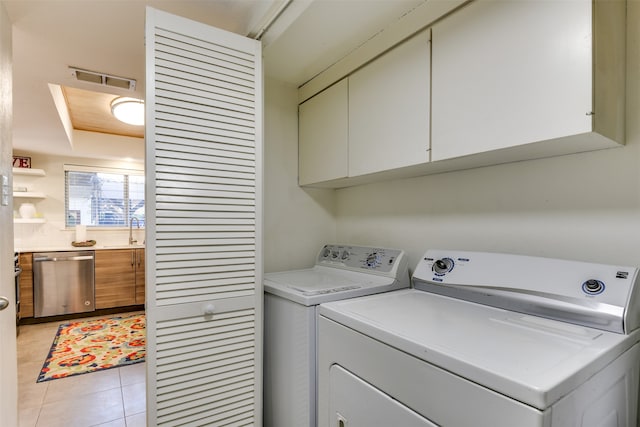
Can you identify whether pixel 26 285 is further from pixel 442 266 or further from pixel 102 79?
pixel 442 266

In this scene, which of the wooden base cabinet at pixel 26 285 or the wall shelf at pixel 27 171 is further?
the wall shelf at pixel 27 171

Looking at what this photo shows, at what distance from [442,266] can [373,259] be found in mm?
427

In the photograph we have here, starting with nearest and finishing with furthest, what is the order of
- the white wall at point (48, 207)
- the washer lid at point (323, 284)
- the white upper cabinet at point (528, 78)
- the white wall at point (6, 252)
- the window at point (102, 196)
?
the white upper cabinet at point (528, 78) < the white wall at point (6, 252) < the washer lid at point (323, 284) < the white wall at point (48, 207) < the window at point (102, 196)

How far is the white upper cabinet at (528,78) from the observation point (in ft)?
3.13

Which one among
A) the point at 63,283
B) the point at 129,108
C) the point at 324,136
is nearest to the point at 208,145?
the point at 324,136

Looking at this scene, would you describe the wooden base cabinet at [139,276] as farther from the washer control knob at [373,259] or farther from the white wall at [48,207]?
the washer control knob at [373,259]

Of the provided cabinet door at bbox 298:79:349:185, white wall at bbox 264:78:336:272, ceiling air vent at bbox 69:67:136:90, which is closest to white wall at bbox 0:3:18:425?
ceiling air vent at bbox 69:67:136:90

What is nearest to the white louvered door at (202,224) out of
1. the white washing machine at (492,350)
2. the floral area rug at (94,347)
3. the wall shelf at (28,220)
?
the white washing machine at (492,350)

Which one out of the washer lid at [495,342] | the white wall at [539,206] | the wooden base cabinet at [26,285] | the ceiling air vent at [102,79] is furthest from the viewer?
the wooden base cabinet at [26,285]

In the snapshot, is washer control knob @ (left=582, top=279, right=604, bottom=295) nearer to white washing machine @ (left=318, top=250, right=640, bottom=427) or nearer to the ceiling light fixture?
white washing machine @ (left=318, top=250, right=640, bottom=427)

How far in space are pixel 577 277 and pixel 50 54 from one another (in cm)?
279

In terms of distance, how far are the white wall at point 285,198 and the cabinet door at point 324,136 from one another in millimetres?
81

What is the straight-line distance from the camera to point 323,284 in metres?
1.70

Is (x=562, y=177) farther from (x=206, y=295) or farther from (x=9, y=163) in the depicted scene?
(x=9, y=163)
